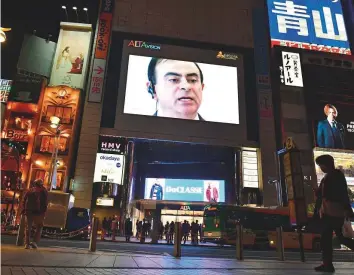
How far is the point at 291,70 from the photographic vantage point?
104ft

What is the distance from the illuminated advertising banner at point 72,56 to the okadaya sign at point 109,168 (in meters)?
6.90

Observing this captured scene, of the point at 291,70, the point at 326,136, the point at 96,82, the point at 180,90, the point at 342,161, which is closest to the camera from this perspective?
the point at 96,82

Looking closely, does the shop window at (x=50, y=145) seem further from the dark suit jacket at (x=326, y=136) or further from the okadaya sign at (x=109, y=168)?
the dark suit jacket at (x=326, y=136)

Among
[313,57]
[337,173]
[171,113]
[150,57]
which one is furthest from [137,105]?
[337,173]

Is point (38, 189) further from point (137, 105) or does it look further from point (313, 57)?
point (313, 57)

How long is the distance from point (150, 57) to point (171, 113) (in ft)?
19.3

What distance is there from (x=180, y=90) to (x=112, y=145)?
7.90m

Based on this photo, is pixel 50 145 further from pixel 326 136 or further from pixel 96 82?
pixel 326 136

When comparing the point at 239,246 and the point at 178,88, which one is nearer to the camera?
the point at 239,246

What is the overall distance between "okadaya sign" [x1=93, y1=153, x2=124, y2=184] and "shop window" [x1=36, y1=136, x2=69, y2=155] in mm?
2649

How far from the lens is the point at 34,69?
95.9 feet

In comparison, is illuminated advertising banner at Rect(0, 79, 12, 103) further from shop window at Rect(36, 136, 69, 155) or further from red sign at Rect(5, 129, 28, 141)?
shop window at Rect(36, 136, 69, 155)

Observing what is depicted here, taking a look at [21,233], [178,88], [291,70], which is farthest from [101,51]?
[21,233]

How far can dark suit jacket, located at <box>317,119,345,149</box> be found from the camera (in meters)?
28.7
